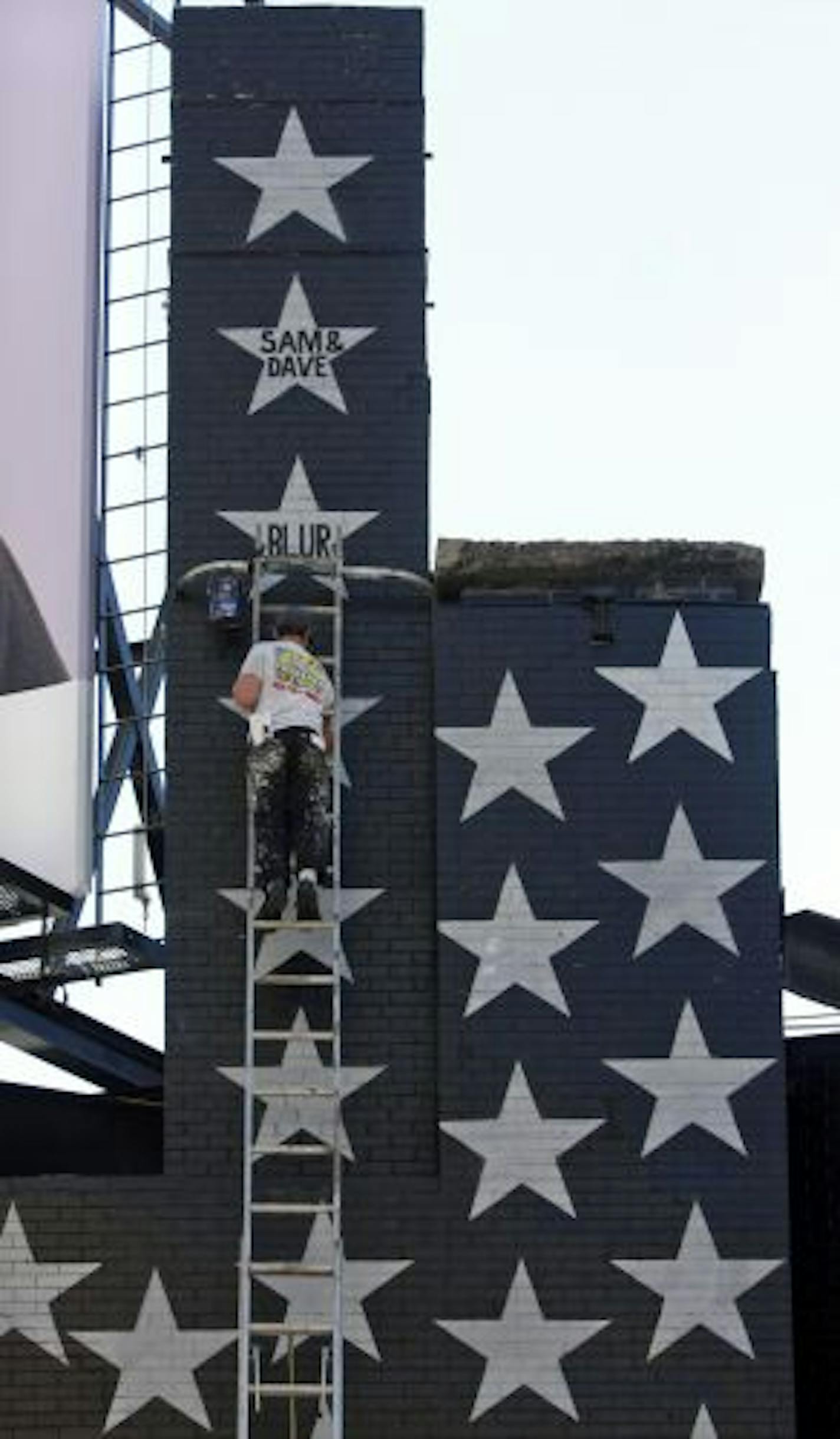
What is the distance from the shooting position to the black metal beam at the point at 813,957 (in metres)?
20.6

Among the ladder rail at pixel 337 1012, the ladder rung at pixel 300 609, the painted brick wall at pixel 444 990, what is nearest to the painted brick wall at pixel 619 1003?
the painted brick wall at pixel 444 990

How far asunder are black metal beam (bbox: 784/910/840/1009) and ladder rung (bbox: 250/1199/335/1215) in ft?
12.9

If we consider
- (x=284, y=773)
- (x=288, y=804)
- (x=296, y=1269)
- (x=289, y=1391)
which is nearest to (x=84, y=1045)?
(x=288, y=804)

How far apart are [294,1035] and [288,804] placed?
1248 millimetres

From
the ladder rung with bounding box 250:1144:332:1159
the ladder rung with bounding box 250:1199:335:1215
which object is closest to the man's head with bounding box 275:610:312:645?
the ladder rung with bounding box 250:1144:332:1159

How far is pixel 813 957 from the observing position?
20.7m

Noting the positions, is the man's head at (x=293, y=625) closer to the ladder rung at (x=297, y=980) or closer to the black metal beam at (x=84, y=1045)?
the ladder rung at (x=297, y=980)

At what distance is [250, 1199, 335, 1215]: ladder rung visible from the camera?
1778cm

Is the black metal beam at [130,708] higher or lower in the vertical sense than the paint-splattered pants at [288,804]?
higher

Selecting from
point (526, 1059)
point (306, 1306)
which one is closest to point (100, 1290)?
point (306, 1306)

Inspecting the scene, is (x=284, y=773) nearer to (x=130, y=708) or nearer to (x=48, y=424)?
(x=130, y=708)

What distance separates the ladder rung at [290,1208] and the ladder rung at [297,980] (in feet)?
3.83

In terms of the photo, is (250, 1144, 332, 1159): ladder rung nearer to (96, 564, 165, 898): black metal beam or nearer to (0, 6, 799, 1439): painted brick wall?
(0, 6, 799, 1439): painted brick wall

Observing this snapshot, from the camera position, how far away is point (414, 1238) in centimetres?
1797
